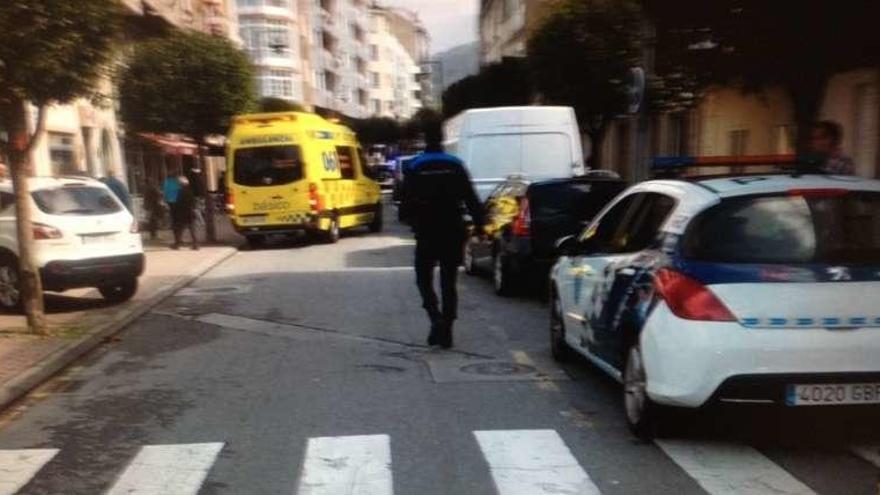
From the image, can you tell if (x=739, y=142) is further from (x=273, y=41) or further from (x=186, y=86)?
(x=273, y=41)

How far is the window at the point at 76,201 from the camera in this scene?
35.2ft

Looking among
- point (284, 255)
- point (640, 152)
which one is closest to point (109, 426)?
point (640, 152)

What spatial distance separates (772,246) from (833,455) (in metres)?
1.21

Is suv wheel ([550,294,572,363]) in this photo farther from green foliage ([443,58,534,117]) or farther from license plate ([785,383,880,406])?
green foliage ([443,58,534,117])

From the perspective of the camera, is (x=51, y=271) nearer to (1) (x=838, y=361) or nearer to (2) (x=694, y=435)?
(2) (x=694, y=435)

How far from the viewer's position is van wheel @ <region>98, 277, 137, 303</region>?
465 inches

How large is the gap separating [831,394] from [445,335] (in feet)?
13.0

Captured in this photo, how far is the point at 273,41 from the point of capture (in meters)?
63.0

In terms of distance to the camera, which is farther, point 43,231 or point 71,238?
point 71,238

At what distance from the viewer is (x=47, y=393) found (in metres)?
7.08

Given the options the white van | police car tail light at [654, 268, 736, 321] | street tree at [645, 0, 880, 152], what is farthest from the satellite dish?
police car tail light at [654, 268, 736, 321]

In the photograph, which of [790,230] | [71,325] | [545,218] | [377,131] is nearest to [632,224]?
[790,230]

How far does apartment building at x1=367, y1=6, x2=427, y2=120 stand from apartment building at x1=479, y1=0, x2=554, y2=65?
39.6 meters

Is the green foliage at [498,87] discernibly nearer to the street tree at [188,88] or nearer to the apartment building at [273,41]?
the street tree at [188,88]
